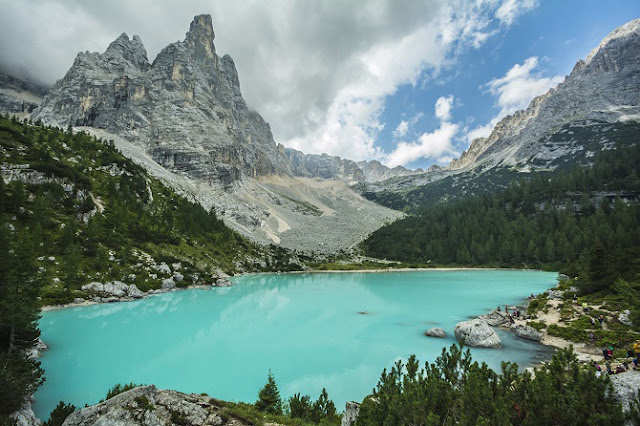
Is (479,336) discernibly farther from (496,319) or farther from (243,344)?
(243,344)

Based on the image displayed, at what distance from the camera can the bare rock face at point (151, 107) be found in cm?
15362

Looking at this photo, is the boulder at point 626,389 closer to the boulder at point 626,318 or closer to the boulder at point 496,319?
the boulder at point 626,318

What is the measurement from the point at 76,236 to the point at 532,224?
136m

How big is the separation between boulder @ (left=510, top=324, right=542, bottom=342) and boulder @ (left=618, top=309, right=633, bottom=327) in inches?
211

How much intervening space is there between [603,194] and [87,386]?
150 meters

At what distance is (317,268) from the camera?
108m

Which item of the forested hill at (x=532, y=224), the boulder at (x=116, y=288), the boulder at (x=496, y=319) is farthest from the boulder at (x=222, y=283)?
the forested hill at (x=532, y=224)

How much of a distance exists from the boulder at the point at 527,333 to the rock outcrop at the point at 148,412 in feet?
85.5

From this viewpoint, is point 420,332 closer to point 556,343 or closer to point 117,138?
point 556,343

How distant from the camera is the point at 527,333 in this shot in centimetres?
2523

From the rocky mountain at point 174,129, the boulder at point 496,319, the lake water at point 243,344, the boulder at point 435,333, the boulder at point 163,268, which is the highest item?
the rocky mountain at point 174,129

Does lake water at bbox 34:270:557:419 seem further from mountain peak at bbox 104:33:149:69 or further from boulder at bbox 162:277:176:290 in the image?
mountain peak at bbox 104:33:149:69

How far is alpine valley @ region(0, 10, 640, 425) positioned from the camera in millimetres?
8539

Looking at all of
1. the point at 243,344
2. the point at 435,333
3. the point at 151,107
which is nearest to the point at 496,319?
the point at 435,333
